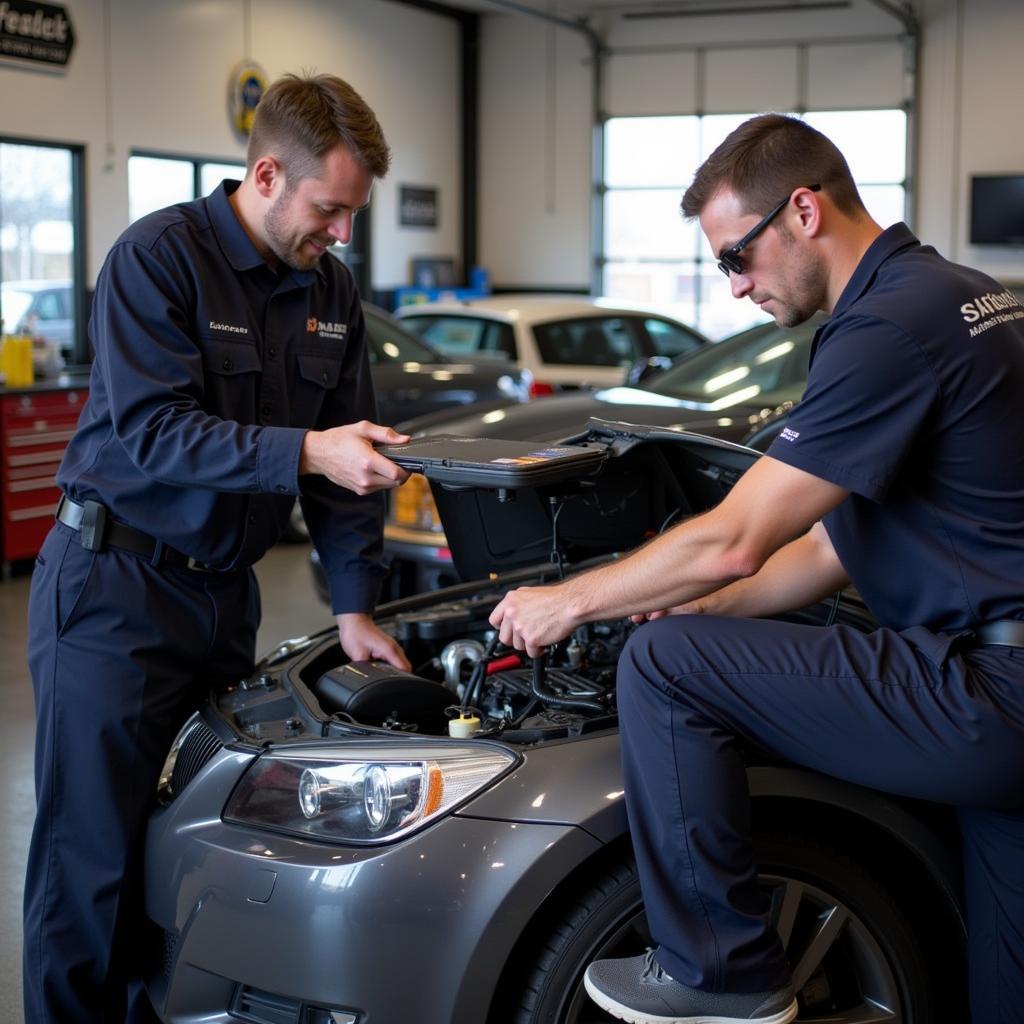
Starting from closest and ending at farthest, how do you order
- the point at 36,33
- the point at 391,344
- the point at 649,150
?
1. the point at 391,344
2. the point at 36,33
3. the point at 649,150

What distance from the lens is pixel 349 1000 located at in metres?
1.87

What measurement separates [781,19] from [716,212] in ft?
40.2

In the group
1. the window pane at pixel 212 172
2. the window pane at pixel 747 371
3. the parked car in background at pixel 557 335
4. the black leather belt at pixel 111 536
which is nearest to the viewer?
the black leather belt at pixel 111 536

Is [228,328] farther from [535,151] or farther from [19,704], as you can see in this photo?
[535,151]

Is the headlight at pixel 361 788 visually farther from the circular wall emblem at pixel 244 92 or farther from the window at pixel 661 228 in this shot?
the window at pixel 661 228

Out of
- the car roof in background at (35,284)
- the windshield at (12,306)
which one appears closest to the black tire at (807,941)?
the windshield at (12,306)

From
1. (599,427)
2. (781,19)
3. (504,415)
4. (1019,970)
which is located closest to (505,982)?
(1019,970)

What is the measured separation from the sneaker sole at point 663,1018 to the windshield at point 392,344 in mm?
5913

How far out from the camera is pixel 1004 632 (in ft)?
5.92

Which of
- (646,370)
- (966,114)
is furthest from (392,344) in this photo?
(966,114)

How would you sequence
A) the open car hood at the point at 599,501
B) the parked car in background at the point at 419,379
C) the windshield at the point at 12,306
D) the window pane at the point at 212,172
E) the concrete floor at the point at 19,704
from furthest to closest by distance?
the window pane at the point at 212,172
the windshield at the point at 12,306
the parked car in background at the point at 419,379
the concrete floor at the point at 19,704
the open car hood at the point at 599,501

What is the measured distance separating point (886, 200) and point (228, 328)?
11885mm

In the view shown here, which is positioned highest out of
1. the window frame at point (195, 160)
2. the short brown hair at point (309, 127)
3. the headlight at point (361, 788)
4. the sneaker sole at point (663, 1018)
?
the window frame at point (195, 160)

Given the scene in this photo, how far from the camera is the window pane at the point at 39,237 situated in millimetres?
9055
